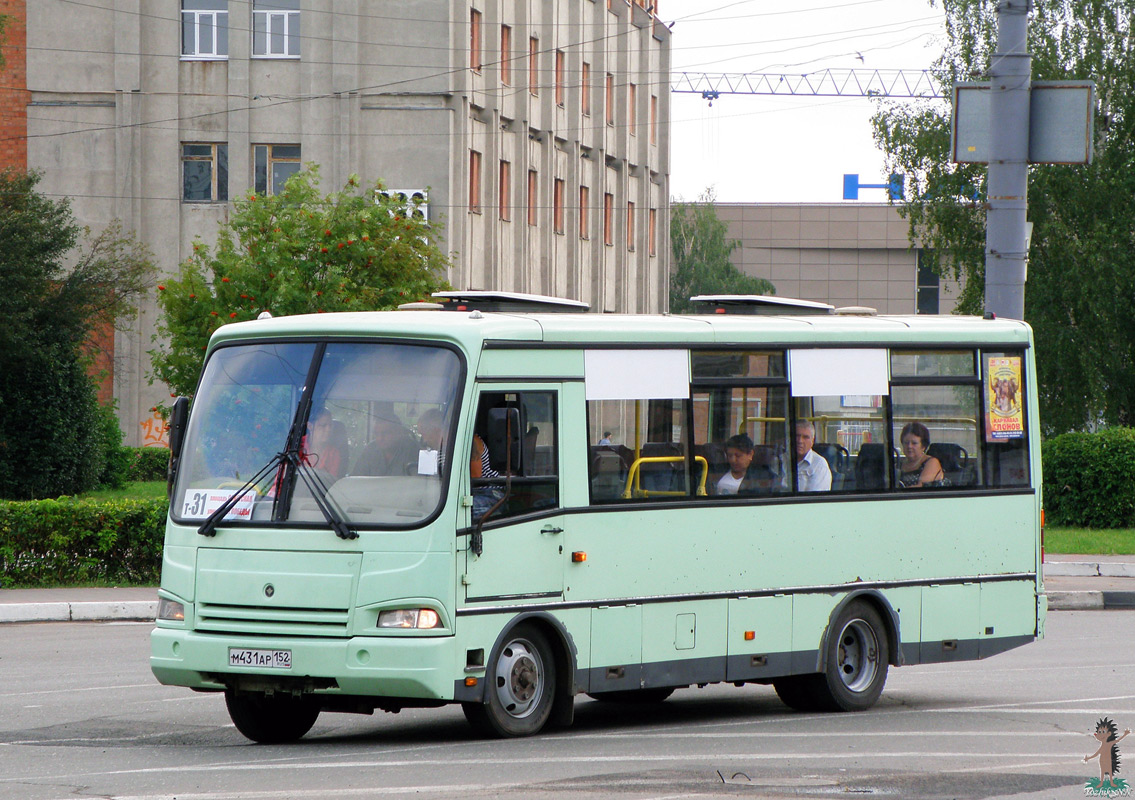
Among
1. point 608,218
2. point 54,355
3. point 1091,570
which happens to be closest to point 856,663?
point 1091,570

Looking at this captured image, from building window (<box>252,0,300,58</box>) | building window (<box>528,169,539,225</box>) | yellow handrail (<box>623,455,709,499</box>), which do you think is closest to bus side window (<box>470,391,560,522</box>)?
yellow handrail (<box>623,455,709,499</box>)

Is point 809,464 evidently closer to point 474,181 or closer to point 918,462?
point 918,462

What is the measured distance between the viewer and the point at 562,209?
53.7 metres

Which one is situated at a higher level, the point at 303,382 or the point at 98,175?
the point at 98,175

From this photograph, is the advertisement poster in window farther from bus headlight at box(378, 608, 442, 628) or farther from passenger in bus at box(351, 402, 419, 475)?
bus headlight at box(378, 608, 442, 628)

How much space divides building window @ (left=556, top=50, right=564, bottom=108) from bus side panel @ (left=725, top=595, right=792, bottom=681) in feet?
139

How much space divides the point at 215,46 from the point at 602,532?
119 feet

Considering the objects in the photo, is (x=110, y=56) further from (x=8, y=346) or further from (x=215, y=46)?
(x=8, y=346)

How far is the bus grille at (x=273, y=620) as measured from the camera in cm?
941

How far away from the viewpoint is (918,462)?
40.6ft

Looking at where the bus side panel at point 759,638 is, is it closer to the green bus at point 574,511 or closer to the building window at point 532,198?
the green bus at point 574,511

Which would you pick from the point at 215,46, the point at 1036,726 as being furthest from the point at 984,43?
the point at 1036,726

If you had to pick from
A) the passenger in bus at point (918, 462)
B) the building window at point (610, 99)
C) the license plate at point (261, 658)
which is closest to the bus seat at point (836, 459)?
the passenger in bus at point (918, 462)

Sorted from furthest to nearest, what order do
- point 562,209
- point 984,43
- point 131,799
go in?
point 562,209 < point 984,43 < point 131,799
